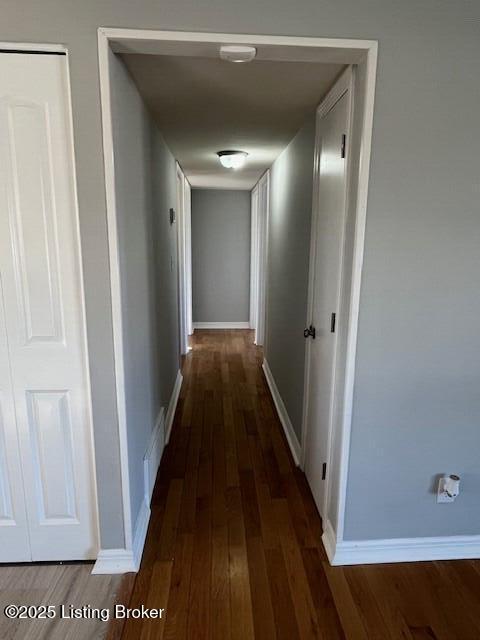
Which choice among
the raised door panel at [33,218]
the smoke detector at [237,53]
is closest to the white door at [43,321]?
the raised door panel at [33,218]

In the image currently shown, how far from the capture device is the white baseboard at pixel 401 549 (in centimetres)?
181

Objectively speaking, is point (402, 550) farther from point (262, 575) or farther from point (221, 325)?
point (221, 325)

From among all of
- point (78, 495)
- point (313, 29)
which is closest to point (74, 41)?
point (313, 29)

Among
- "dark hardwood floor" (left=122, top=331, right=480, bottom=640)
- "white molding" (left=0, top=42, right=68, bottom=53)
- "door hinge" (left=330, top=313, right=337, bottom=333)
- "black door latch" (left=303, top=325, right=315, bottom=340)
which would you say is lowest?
"dark hardwood floor" (left=122, top=331, right=480, bottom=640)

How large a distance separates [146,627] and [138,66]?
7.05 feet

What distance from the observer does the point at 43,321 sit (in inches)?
61.9

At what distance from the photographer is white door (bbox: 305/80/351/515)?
1751 millimetres

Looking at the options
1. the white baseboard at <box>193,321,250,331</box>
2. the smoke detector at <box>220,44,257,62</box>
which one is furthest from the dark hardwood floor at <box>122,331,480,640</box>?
the white baseboard at <box>193,321,250,331</box>

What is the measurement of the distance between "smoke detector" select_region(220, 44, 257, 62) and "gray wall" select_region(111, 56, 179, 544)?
397 millimetres

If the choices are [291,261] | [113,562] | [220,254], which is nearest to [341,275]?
[291,261]

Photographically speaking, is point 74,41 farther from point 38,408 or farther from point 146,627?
point 146,627

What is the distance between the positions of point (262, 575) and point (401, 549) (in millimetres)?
644

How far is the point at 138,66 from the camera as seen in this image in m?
1.61

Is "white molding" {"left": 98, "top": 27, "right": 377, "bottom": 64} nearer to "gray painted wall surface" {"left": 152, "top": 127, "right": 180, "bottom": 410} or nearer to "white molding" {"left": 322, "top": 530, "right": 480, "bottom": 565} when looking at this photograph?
"gray painted wall surface" {"left": 152, "top": 127, "right": 180, "bottom": 410}
